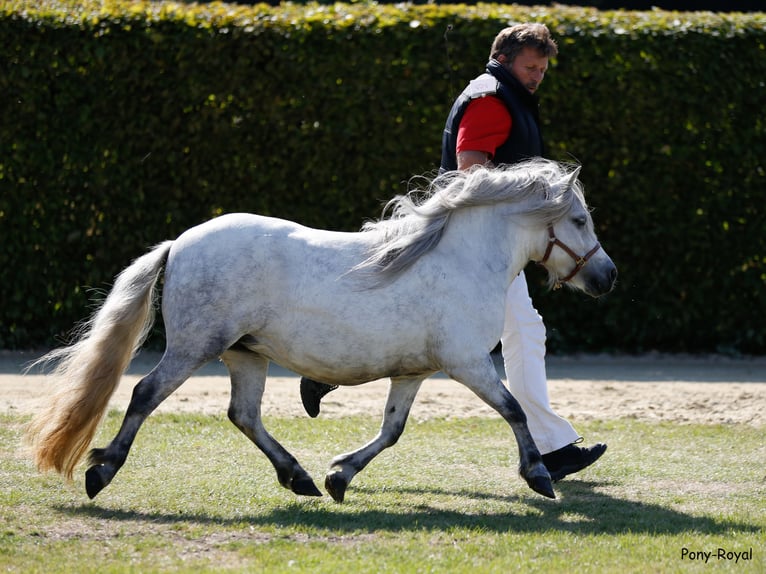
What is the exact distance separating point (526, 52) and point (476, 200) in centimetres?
91

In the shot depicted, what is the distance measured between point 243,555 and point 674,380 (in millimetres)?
5920

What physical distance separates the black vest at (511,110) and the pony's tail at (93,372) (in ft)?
5.53

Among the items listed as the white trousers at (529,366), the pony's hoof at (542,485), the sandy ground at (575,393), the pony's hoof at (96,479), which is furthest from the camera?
the sandy ground at (575,393)

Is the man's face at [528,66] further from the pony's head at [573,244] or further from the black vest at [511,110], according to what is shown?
the pony's head at [573,244]

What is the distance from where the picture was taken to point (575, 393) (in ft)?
29.1

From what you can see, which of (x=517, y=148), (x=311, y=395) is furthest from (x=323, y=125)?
(x=311, y=395)

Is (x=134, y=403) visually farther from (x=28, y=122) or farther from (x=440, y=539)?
(x=28, y=122)

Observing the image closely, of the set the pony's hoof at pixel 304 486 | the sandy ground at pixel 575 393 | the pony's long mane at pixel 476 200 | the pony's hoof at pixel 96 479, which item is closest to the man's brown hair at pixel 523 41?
the pony's long mane at pixel 476 200

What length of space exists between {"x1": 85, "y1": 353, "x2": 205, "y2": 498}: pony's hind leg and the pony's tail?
167 millimetres

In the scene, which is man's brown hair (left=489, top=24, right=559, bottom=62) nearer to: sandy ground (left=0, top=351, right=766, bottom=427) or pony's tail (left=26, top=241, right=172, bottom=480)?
pony's tail (left=26, top=241, right=172, bottom=480)

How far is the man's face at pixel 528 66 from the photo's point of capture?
5801mm

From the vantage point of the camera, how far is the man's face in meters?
5.80

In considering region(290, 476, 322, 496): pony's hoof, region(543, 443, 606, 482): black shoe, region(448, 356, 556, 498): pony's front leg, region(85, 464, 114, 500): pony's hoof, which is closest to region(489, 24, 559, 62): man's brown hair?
A: region(448, 356, 556, 498): pony's front leg

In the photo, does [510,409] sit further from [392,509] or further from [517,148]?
[517,148]
